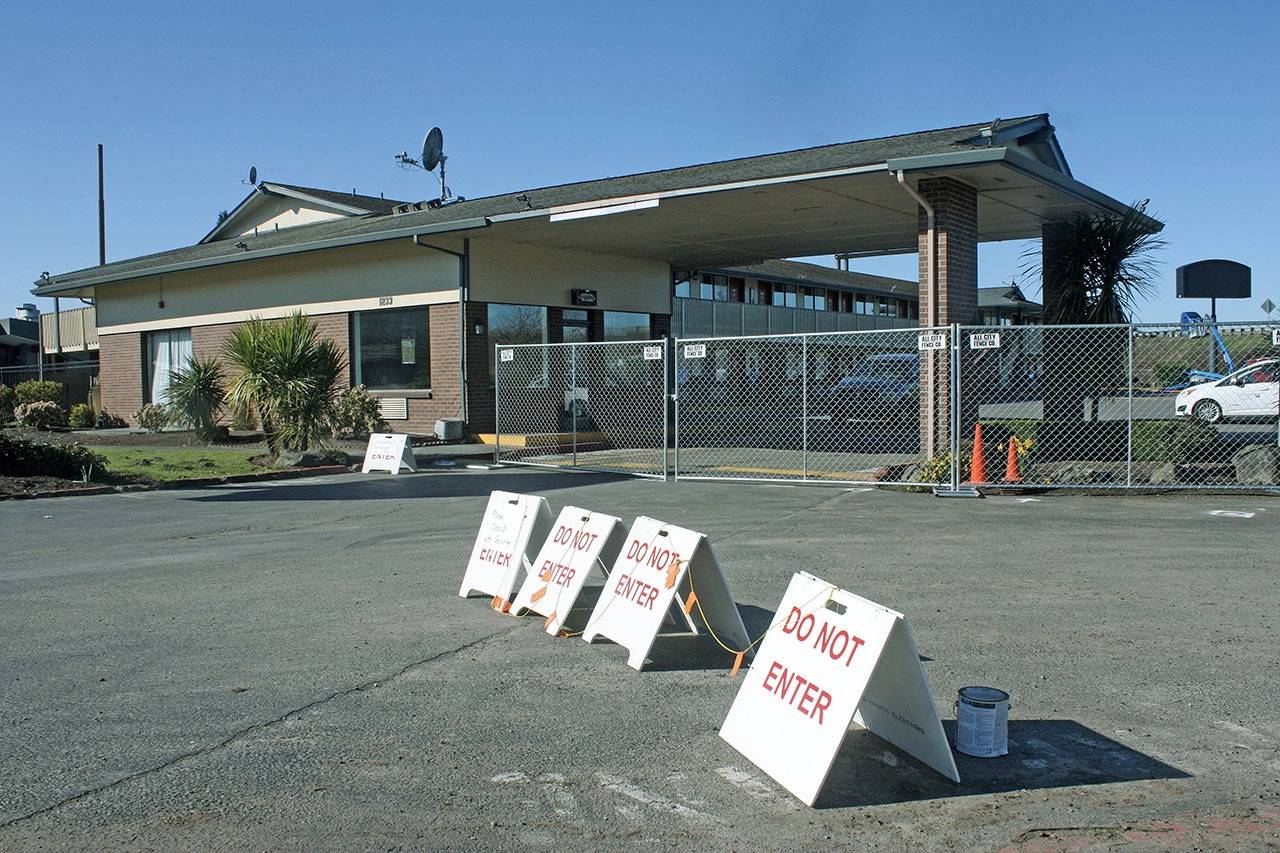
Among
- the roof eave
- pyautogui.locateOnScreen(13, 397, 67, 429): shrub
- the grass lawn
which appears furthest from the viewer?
pyautogui.locateOnScreen(13, 397, 67, 429): shrub

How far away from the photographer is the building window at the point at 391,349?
21562mm

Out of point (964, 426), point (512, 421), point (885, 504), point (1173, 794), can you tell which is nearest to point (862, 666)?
point (1173, 794)

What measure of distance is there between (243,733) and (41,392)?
29.2 metres

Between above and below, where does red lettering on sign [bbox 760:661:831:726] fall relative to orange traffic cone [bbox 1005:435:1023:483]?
below

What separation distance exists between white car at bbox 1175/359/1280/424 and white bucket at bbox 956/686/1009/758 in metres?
20.0

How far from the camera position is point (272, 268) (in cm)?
2430

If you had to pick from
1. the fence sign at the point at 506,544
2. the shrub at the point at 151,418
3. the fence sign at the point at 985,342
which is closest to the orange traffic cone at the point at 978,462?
the fence sign at the point at 985,342

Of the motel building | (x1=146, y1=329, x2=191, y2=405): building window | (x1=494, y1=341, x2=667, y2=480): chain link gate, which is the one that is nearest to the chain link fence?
the motel building

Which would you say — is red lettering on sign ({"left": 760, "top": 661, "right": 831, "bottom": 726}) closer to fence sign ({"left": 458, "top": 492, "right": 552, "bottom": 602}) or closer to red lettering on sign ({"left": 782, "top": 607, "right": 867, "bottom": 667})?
red lettering on sign ({"left": 782, "top": 607, "right": 867, "bottom": 667})

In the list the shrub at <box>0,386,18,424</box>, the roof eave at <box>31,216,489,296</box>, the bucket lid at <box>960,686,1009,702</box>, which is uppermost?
the roof eave at <box>31,216,489,296</box>

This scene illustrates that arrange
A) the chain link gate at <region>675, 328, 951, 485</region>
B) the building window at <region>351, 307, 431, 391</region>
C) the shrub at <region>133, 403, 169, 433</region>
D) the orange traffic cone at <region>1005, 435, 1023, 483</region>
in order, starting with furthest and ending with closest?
the shrub at <region>133, 403, 169, 433</region> → the building window at <region>351, 307, 431, 391</region> → the chain link gate at <region>675, 328, 951, 485</region> → the orange traffic cone at <region>1005, 435, 1023, 483</region>

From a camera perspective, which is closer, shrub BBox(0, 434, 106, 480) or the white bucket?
the white bucket

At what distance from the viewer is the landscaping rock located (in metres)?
12.7

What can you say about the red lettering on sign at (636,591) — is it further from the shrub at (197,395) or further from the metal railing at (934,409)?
the shrub at (197,395)
